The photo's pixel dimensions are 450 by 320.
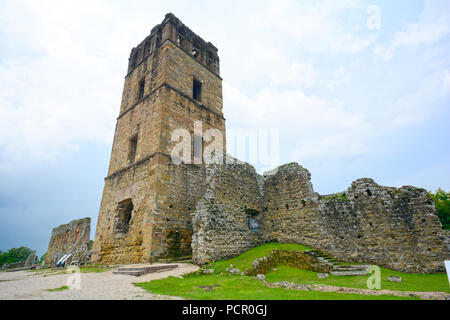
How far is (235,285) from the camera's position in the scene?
584cm

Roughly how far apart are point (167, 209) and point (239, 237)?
3549mm

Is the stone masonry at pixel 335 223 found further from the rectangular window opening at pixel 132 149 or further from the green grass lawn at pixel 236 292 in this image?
the rectangular window opening at pixel 132 149

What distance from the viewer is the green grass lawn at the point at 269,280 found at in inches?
176

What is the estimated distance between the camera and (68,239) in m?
22.6

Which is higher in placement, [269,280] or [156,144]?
[156,144]

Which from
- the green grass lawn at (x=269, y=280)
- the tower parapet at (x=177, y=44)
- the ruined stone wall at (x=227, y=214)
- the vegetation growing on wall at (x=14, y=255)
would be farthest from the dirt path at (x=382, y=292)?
the vegetation growing on wall at (x=14, y=255)

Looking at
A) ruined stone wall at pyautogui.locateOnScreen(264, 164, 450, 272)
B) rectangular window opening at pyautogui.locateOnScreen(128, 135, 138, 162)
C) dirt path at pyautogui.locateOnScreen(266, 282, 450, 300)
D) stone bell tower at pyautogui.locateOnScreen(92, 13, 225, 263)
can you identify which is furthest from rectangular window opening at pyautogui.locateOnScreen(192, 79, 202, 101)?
dirt path at pyautogui.locateOnScreen(266, 282, 450, 300)

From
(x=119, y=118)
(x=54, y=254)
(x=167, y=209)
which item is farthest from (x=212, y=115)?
(x=54, y=254)

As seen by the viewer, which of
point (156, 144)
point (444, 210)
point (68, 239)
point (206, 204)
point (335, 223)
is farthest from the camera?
point (68, 239)

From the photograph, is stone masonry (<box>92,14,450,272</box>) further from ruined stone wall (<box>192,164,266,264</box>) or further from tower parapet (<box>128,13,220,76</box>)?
tower parapet (<box>128,13,220,76</box>)

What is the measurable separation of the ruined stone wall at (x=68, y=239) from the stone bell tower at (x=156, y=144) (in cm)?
909

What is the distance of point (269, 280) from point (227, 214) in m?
3.73

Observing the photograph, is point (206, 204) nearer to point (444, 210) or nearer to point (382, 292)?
point (382, 292)

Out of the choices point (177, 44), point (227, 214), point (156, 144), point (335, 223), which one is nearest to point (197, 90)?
point (177, 44)
